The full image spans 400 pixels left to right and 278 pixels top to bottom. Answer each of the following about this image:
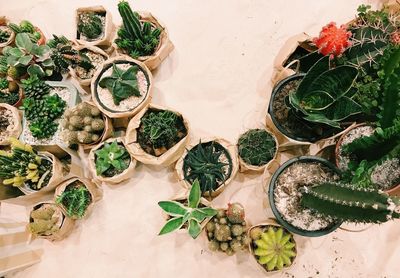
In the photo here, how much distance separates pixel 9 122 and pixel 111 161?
0.73 meters

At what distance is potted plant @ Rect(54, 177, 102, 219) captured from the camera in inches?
83.3

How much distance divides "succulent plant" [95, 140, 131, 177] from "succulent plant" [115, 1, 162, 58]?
608 mm

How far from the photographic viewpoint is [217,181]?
211 cm

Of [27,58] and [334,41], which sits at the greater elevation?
→ [334,41]

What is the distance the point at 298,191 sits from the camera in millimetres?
2023

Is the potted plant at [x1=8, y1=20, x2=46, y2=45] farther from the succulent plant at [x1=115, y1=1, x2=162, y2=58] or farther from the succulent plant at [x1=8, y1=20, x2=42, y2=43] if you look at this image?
the succulent plant at [x1=115, y1=1, x2=162, y2=58]

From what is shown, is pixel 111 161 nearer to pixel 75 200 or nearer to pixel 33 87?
pixel 75 200

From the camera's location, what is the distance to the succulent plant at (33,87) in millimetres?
2246

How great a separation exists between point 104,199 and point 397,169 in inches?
68.0

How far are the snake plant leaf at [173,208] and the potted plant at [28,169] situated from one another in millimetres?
726

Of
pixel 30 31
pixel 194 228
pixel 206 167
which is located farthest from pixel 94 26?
pixel 194 228

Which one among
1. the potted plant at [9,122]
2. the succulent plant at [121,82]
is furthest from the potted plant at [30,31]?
the succulent plant at [121,82]

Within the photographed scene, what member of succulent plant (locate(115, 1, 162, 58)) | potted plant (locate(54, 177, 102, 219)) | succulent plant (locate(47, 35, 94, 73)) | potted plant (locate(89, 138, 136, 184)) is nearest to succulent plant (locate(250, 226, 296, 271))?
potted plant (locate(89, 138, 136, 184))

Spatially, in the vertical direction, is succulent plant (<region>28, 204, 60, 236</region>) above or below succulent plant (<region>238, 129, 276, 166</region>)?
below
